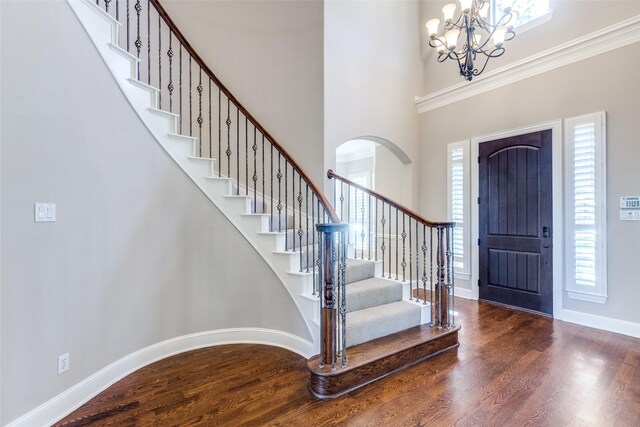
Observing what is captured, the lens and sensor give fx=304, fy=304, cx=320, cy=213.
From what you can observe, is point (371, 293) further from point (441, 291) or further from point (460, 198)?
point (460, 198)

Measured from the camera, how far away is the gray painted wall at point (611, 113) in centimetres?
317

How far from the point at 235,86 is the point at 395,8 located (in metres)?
2.86

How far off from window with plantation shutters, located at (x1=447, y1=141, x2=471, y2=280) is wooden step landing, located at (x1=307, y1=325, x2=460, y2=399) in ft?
6.42

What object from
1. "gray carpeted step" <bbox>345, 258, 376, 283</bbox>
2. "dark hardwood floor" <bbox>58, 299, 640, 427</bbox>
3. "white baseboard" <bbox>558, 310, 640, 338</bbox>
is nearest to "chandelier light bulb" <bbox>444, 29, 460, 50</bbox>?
"gray carpeted step" <bbox>345, 258, 376, 283</bbox>

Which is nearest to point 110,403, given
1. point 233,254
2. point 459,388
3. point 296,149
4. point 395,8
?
point 233,254

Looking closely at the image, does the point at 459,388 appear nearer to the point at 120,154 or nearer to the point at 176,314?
the point at 176,314

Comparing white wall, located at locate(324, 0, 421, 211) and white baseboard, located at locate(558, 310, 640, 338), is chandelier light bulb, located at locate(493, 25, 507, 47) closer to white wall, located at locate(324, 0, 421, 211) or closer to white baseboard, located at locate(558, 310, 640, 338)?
white wall, located at locate(324, 0, 421, 211)

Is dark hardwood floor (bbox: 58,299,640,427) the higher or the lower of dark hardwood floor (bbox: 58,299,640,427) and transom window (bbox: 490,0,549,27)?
the lower

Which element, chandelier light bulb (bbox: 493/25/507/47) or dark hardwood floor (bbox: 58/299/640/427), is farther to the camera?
chandelier light bulb (bbox: 493/25/507/47)

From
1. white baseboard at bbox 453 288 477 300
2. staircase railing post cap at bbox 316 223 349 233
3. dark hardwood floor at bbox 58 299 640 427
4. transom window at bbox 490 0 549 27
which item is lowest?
dark hardwood floor at bbox 58 299 640 427

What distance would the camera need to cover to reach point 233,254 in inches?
119

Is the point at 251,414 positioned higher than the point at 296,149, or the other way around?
the point at 296,149

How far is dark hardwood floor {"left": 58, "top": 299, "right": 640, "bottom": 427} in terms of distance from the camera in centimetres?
189

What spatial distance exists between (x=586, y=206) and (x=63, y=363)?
499cm
